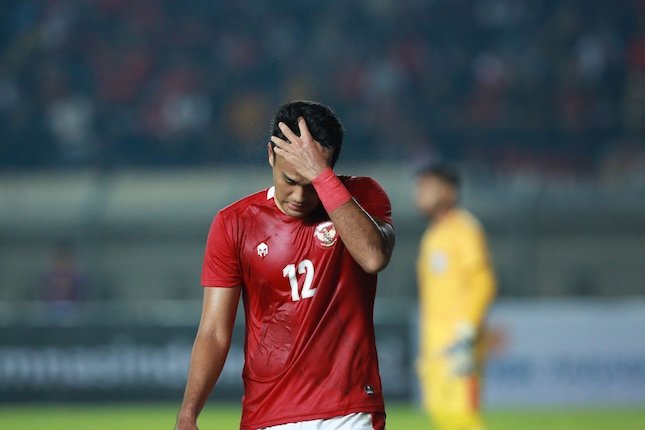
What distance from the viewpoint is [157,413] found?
1209 cm

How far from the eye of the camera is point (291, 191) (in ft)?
12.6

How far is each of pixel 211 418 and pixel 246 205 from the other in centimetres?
827

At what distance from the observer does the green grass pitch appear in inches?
439

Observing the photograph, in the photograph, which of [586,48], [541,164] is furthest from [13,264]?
[586,48]

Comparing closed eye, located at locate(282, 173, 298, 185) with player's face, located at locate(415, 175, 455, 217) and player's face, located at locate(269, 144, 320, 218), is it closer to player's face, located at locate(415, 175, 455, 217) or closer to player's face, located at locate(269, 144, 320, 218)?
player's face, located at locate(269, 144, 320, 218)

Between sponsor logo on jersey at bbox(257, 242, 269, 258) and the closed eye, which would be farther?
sponsor logo on jersey at bbox(257, 242, 269, 258)

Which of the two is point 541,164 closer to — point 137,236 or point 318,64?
point 318,64

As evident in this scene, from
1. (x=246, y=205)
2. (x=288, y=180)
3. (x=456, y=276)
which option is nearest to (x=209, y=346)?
(x=246, y=205)

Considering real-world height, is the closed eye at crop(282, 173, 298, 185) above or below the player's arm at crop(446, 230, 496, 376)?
above

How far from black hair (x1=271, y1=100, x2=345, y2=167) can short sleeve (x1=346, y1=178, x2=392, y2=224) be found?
0.26 meters

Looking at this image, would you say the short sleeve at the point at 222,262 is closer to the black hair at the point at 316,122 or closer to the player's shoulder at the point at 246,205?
the player's shoulder at the point at 246,205

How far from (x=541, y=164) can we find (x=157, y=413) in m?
5.69

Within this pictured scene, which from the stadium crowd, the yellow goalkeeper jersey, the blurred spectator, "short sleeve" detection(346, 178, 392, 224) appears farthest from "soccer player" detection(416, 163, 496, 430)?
the stadium crowd

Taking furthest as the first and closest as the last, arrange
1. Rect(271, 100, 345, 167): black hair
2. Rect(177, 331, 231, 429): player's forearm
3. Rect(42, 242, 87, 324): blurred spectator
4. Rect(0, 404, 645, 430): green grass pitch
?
1. Rect(42, 242, 87, 324): blurred spectator
2. Rect(0, 404, 645, 430): green grass pitch
3. Rect(177, 331, 231, 429): player's forearm
4. Rect(271, 100, 345, 167): black hair
